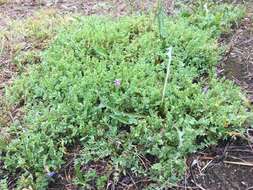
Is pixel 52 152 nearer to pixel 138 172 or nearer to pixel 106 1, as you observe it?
pixel 138 172

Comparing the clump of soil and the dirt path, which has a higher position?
the clump of soil

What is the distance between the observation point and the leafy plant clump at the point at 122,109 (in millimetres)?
2324

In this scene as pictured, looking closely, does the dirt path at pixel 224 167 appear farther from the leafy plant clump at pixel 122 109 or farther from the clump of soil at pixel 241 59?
the clump of soil at pixel 241 59

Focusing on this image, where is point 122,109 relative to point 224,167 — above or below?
above

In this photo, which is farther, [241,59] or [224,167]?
[241,59]

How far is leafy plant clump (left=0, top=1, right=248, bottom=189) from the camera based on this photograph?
232 cm

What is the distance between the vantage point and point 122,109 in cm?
256

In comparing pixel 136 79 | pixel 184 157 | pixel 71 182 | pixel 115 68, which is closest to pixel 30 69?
pixel 115 68

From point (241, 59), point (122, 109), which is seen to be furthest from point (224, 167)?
point (241, 59)

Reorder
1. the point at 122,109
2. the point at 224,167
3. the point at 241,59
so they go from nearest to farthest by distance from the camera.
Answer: the point at 224,167
the point at 122,109
the point at 241,59

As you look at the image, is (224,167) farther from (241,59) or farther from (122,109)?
(241,59)

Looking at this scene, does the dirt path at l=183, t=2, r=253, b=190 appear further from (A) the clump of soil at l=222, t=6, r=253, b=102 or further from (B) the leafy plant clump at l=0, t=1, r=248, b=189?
(A) the clump of soil at l=222, t=6, r=253, b=102

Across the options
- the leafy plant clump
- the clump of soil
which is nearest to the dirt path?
the leafy plant clump

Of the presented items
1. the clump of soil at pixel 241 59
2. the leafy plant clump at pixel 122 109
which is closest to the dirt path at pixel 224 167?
the leafy plant clump at pixel 122 109
